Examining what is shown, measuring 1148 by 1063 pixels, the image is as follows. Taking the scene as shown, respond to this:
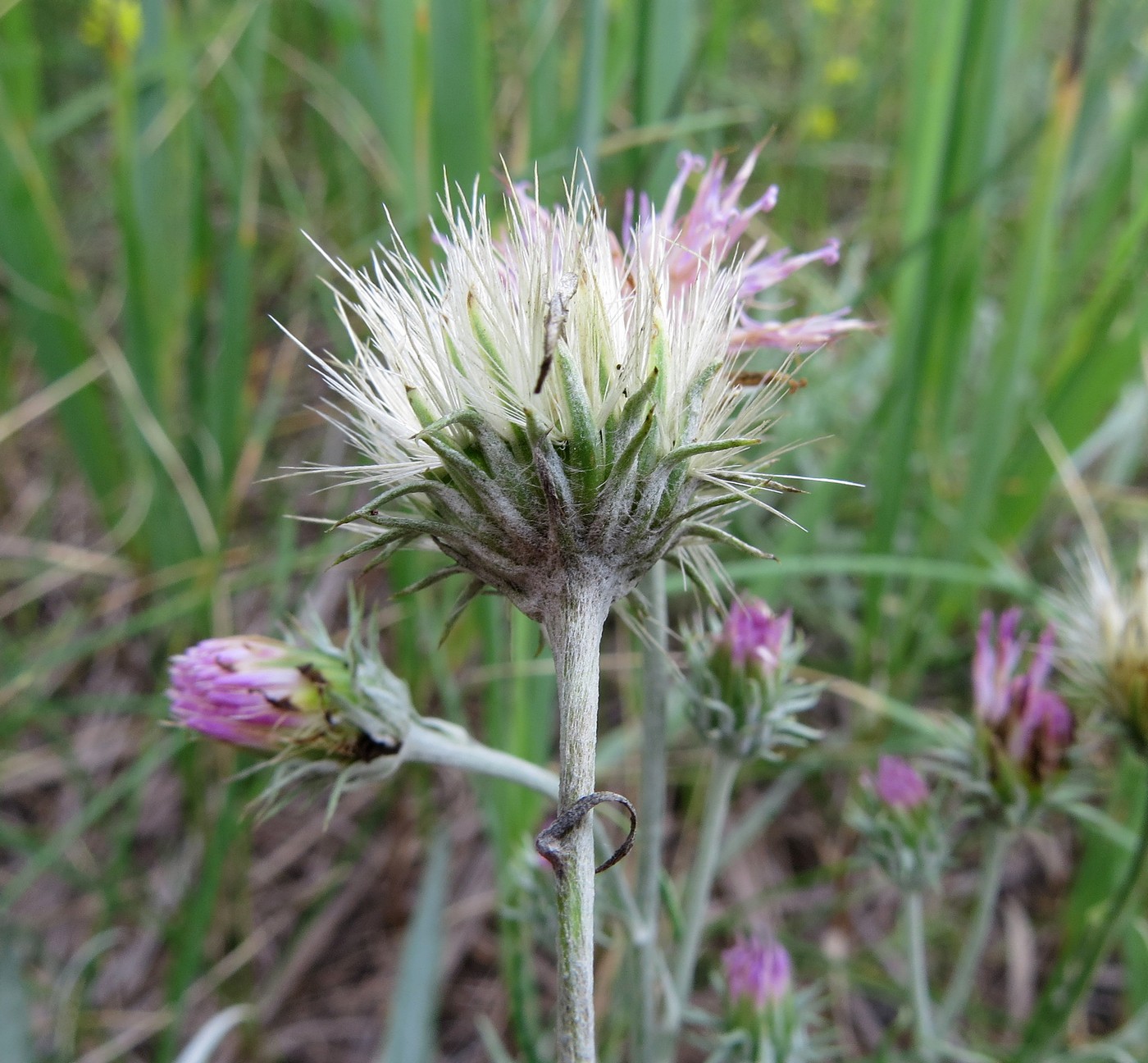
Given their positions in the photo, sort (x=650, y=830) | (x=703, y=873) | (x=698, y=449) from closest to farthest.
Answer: (x=698, y=449) → (x=650, y=830) → (x=703, y=873)

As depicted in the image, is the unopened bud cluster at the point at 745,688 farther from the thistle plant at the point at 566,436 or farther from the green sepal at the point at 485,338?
the green sepal at the point at 485,338

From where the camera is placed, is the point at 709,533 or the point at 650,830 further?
the point at 650,830

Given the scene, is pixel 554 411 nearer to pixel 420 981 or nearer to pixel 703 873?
pixel 703 873

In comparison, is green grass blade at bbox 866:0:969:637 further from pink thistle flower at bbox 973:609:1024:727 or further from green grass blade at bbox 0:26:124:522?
green grass blade at bbox 0:26:124:522

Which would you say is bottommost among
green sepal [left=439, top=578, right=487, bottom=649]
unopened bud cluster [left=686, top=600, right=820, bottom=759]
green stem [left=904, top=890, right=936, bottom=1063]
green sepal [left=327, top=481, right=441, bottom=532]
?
green stem [left=904, top=890, right=936, bottom=1063]

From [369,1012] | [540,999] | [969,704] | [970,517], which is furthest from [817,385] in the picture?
[369,1012]

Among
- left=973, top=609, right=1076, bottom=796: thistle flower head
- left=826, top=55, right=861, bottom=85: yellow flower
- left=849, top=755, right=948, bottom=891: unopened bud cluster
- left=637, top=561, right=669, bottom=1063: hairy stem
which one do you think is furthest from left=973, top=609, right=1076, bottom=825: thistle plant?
left=826, top=55, right=861, bottom=85: yellow flower

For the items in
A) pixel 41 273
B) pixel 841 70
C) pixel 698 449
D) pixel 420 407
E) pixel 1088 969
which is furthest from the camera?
pixel 841 70

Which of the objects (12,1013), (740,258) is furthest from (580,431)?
(12,1013)
